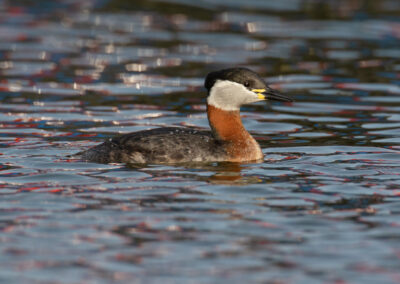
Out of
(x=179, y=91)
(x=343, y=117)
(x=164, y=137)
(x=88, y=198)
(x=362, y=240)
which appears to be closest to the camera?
(x=362, y=240)

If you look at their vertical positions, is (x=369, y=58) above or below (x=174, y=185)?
above

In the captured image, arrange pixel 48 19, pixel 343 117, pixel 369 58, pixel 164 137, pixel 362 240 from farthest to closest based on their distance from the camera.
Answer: pixel 48 19 → pixel 369 58 → pixel 343 117 → pixel 164 137 → pixel 362 240

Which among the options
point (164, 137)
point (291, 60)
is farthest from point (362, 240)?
point (291, 60)

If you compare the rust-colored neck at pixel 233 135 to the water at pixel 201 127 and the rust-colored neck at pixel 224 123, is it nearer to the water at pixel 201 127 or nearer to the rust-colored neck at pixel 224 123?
the rust-colored neck at pixel 224 123

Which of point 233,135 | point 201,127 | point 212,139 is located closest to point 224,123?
point 233,135

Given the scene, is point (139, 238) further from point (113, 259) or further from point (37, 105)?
point (37, 105)

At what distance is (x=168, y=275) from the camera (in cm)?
820

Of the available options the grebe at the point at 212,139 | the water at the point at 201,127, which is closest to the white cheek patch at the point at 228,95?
the grebe at the point at 212,139

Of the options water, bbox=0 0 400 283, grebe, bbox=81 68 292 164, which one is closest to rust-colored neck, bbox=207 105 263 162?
grebe, bbox=81 68 292 164

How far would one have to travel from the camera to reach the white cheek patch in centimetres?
1324

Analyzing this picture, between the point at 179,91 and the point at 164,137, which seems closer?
the point at 164,137

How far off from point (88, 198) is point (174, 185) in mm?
1189

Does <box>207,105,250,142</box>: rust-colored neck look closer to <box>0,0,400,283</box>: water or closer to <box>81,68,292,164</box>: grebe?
<box>81,68,292,164</box>: grebe

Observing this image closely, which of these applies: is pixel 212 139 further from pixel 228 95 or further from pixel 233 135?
pixel 228 95
